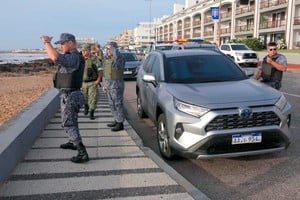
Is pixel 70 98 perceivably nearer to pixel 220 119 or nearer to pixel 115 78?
pixel 220 119

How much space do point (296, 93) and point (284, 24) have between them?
107 feet

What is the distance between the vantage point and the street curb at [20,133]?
172 inches

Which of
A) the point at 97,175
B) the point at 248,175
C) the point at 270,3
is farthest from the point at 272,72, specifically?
the point at 270,3

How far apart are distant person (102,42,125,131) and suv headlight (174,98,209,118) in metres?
2.23

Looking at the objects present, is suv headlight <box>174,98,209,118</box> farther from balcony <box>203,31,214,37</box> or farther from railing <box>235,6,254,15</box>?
balcony <box>203,31,214,37</box>

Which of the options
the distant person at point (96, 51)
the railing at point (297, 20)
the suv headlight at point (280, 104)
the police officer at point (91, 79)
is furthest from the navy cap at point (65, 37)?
the railing at point (297, 20)

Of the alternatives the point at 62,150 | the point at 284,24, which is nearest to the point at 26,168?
the point at 62,150

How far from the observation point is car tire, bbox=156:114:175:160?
544 centimetres

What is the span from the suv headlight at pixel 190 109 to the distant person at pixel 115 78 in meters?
2.23

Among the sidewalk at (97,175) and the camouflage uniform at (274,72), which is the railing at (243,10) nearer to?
the camouflage uniform at (274,72)

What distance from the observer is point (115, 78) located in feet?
23.4

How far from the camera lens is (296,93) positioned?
13.0 meters

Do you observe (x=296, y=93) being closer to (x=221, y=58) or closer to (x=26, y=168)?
(x=221, y=58)

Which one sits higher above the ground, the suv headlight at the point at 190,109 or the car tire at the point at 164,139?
the suv headlight at the point at 190,109
